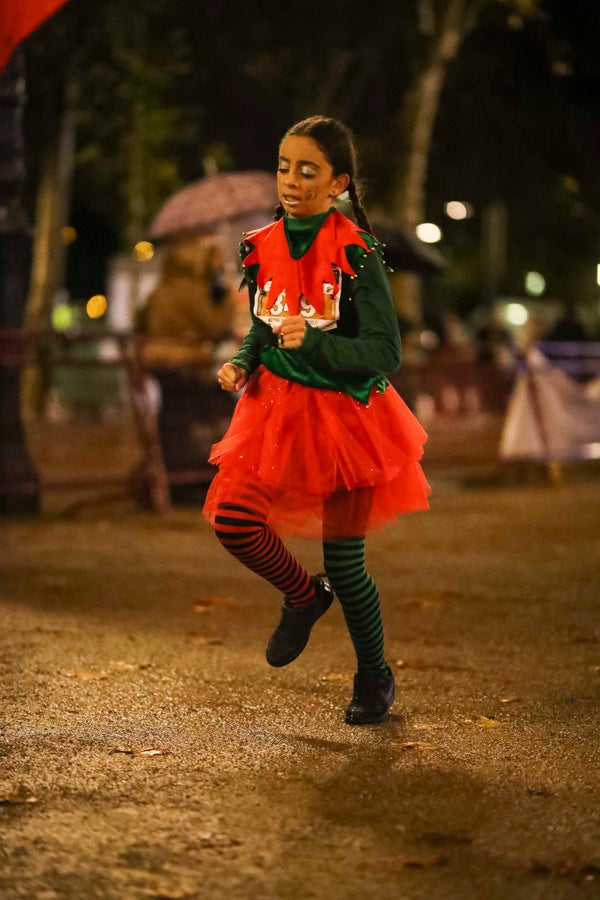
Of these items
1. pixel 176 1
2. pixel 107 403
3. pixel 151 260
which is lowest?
pixel 107 403

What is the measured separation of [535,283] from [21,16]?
5442 cm

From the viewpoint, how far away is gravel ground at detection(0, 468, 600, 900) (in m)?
3.52

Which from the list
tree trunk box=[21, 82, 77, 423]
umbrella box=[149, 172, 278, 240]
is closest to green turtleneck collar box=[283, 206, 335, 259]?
umbrella box=[149, 172, 278, 240]

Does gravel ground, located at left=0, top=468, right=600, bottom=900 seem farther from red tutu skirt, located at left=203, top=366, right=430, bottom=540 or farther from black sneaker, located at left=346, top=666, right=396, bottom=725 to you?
red tutu skirt, located at left=203, top=366, right=430, bottom=540

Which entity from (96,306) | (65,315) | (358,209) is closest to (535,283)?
(96,306)

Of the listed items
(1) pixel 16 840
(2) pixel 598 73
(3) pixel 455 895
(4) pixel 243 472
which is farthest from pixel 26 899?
(2) pixel 598 73

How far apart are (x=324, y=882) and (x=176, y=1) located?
88.4 ft

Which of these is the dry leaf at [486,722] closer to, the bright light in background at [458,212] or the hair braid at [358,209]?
Result: the hair braid at [358,209]

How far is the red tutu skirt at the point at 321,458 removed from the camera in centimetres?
469

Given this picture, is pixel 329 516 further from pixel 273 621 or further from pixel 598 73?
pixel 598 73

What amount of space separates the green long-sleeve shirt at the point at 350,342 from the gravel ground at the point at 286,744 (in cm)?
116

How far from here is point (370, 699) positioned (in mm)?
4934

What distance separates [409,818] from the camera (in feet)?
12.8

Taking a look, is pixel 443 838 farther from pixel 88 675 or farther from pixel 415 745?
pixel 88 675
